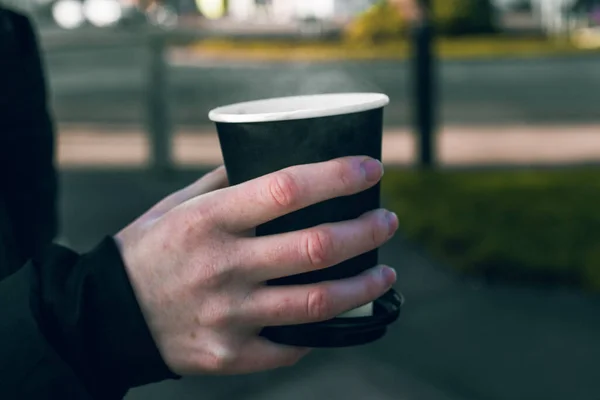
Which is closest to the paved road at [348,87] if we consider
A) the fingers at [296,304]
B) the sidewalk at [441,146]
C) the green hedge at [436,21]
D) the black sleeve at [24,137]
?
the sidewalk at [441,146]

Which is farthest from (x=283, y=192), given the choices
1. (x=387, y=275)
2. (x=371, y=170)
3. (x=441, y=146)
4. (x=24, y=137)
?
(x=441, y=146)

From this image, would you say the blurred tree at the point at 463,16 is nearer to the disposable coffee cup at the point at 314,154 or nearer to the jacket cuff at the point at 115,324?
the disposable coffee cup at the point at 314,154

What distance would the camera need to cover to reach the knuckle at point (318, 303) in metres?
1.00

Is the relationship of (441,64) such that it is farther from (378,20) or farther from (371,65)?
(378,20)

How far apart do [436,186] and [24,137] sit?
4.87 metres

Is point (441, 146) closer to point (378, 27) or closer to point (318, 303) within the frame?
point (318, 303)

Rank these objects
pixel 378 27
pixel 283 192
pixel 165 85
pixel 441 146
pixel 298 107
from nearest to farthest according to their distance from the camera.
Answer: pixel 283 192, pixel 298 107, pixel 165 85, pixel 441 146, pixel 378 27

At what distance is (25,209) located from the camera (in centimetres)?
155

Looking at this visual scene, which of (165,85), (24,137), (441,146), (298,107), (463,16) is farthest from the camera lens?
(463,16)

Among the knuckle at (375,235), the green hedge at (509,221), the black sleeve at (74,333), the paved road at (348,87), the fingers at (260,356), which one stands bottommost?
the paved road at (348,87)

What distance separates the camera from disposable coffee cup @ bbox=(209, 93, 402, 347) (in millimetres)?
1008

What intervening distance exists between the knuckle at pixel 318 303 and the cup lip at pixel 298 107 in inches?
7.8

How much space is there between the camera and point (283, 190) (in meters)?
0.95

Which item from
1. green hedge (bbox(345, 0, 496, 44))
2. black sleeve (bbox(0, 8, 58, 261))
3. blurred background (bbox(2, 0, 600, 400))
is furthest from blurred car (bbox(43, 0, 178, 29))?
black sleeve (bbox(0, 8, 58, 261))
